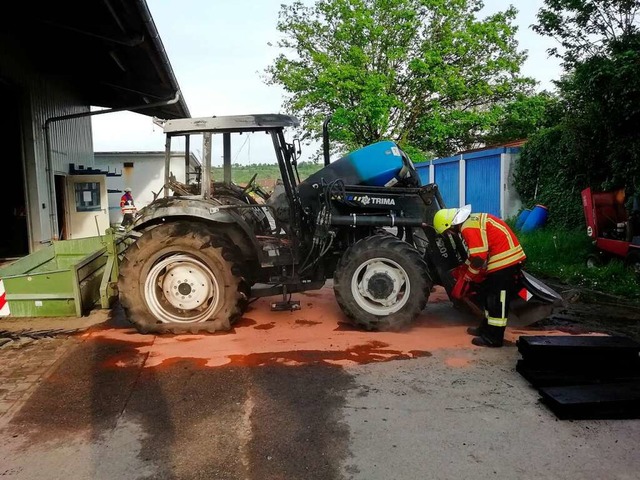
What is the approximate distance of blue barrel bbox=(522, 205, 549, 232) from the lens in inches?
496

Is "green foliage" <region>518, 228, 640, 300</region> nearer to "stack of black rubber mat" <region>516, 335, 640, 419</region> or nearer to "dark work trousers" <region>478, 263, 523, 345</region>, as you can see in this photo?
"dark work trousers" <region>478, 263, 523, 345</region>

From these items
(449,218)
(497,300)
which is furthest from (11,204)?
(497,300)

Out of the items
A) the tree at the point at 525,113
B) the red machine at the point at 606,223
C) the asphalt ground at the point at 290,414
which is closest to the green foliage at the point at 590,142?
the red machine at the point at 606,223

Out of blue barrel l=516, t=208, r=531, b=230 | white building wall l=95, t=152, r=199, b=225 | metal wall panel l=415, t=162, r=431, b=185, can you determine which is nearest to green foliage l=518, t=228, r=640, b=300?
blue barrel l=516, t=208, r=531, b=230

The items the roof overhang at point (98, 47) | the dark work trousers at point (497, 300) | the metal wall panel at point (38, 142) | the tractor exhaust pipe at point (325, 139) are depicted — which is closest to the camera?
the dark work trousers at point (497, 300)

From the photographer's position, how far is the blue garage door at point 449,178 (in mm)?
18484

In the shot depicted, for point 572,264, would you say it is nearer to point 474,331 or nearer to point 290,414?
point 474,331

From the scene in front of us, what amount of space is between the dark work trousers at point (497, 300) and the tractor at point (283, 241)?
0.54 metres

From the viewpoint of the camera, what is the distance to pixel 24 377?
4523 millimetres

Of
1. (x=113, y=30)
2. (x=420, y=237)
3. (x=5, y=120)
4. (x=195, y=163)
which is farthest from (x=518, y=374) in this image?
(x=5, y=120)

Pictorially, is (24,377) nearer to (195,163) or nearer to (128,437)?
(128,437)

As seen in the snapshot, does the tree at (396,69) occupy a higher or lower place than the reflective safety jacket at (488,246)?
higher

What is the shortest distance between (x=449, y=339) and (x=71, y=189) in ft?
37.8

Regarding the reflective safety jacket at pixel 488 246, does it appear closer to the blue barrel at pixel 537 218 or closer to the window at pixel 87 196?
the blue barrel at pixel 537 218
